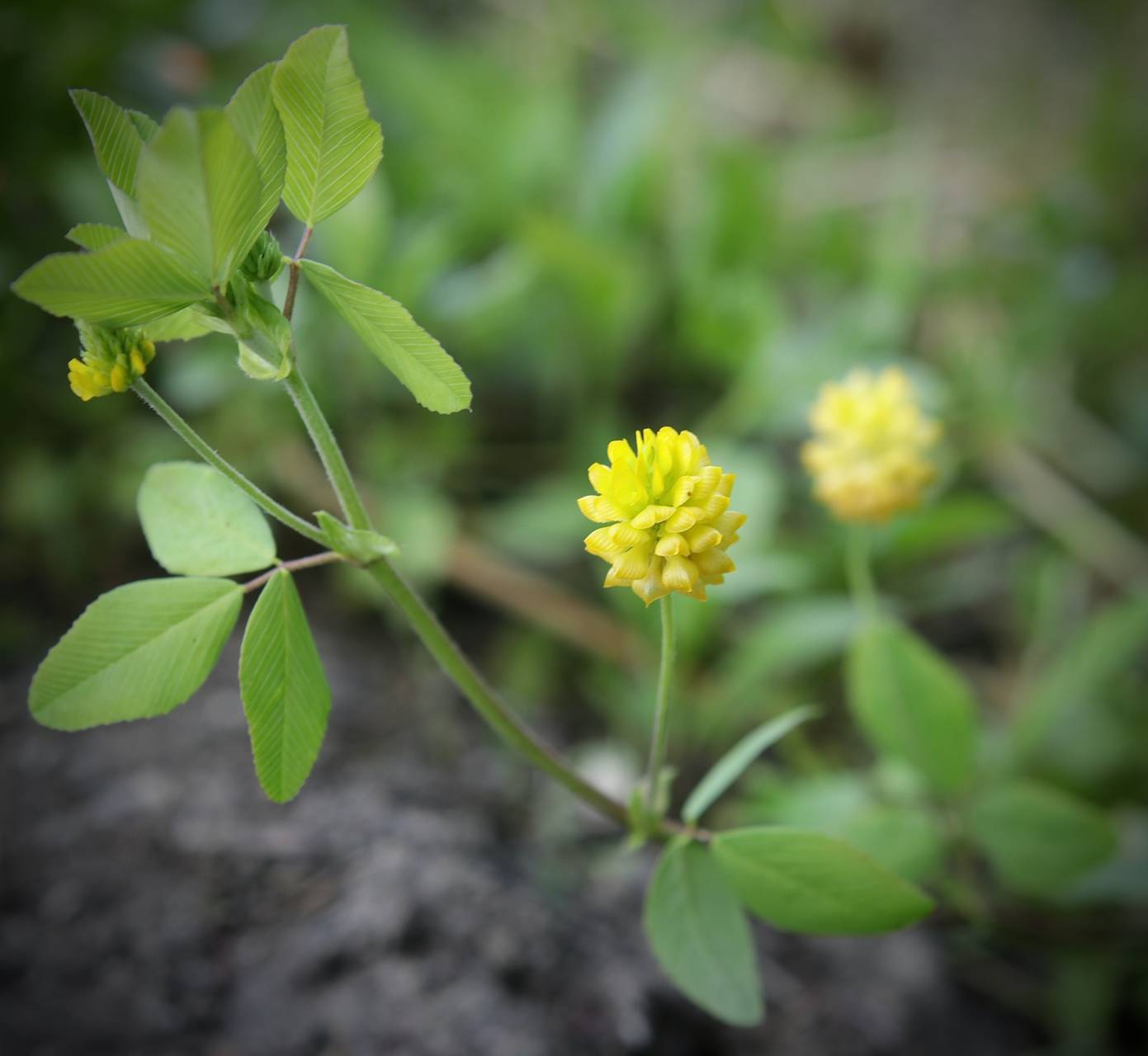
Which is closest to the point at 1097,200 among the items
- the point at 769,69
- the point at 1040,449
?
the point at 1040,449

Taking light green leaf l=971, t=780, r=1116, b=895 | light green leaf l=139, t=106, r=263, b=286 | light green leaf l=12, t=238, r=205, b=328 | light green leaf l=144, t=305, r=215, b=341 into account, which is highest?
light green leaf l=139, t=106, r=263, b=286

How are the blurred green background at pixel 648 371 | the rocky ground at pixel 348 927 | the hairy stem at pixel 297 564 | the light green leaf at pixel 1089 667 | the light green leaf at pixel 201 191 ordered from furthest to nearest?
1. the blurred green background at pixel 648 371
2. the light green leaf at pixel 1089 667
3. the rocky ground at pixel 348 927
4. the hairy stem at pixel 297 564
5. the light green leaf at pixel 201 191

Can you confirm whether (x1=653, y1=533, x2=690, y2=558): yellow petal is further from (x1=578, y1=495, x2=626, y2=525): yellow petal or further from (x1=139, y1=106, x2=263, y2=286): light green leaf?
(x1=139, y1=106, x2=263, y2=286): light green leaf

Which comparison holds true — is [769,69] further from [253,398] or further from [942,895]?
[942,895]

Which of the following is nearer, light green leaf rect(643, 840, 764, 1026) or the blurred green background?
light green leaf rect(643, 840, 764, 1026)

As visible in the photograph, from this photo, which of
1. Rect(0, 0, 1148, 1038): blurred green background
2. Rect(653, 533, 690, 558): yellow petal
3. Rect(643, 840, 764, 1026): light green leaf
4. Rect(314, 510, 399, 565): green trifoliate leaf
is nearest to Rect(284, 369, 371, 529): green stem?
Rect(314, 510, 399, 565): green trifoliate leaf

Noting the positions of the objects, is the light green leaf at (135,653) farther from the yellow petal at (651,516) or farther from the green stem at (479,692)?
the yellow petal at (651,516)

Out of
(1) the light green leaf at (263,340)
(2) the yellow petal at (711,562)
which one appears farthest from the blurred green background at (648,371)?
(1) the light green leaf at (263,340)
